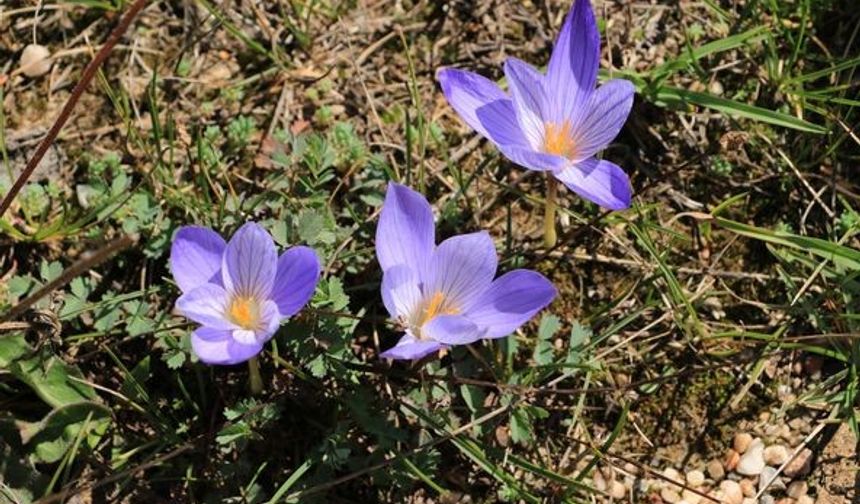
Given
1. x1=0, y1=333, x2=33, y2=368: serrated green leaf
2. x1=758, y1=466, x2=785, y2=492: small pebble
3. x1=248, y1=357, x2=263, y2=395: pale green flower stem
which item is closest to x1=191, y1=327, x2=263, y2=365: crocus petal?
x1=248, y1=357, x2=263, y2=395: pale green flower stem

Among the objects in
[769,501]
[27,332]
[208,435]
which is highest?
[27,332]

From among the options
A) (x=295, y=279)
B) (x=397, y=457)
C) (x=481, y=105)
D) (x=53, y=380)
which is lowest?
(x=397, y=457)

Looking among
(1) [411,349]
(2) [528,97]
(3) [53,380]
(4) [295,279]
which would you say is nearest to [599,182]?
(2) [528,97]

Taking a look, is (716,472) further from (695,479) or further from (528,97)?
(528,97)

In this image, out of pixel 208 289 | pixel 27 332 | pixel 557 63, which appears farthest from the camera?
pixel 27 332

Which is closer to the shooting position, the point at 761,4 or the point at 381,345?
the point at 381,345

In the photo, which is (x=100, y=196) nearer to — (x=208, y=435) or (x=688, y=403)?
(x=208, y=435)

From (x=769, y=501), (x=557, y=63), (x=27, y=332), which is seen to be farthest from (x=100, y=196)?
(x=769, y=501)

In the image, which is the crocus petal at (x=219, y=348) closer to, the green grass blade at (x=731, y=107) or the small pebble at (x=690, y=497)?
the small pebble at (x=690, y=497)
